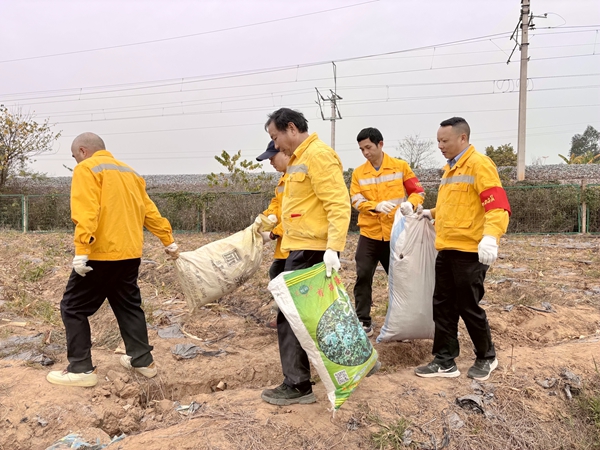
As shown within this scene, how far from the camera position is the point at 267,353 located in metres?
3.60

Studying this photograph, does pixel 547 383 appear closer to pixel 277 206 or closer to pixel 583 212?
pixel 277 206

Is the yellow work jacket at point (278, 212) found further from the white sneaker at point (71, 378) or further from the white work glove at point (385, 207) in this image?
the white sneaker at point (71, 378)

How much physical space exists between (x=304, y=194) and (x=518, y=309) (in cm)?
302

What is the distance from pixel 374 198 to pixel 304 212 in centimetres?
141

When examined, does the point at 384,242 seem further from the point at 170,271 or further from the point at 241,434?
the point at 170,271

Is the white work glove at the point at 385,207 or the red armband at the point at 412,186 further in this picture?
the red armband at the point at 412,186

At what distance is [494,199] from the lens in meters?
2.61

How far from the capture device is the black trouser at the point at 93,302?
279cm

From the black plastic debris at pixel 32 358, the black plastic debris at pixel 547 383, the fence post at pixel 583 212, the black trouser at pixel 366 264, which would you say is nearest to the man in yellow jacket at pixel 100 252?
the black plastic debris at pixel 32 358

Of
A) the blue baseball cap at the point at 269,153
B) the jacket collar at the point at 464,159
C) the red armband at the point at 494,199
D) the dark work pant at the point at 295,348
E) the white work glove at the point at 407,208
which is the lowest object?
the dark work pant at the point at 295,348

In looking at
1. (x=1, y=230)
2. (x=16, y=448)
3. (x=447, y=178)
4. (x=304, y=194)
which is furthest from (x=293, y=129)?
(x=1, y=230)

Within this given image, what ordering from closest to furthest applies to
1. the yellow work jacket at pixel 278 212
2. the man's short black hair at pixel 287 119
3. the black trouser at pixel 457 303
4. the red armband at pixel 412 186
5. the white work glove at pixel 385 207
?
the man's short black hair at pixel 287 119
the black trouser at pixel 457 303
the white work glove at pixel 385 207
the red armband at pixel 412 186
the yellow work jacket at pixel 278 212

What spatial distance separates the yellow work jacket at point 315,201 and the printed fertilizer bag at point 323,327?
A: 0.23 meters

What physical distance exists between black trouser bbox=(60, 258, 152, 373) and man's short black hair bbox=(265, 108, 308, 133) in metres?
1.31
